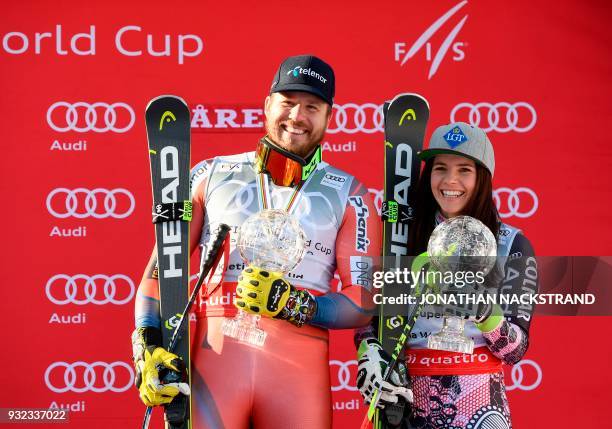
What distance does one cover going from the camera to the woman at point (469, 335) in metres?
3.75

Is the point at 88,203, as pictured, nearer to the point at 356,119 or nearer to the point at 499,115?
the point at 356,119

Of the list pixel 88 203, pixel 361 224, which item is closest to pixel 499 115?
pixel 361 224

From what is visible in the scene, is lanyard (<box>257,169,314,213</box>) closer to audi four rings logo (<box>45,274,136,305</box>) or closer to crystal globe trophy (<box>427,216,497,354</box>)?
crystal globe trophy (<box>427,216,497,354</box>)

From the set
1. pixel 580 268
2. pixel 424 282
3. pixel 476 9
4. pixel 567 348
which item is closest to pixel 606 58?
pixel 476 9

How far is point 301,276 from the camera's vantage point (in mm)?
3871

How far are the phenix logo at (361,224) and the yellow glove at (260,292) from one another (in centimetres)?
57

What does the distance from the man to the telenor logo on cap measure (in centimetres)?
40

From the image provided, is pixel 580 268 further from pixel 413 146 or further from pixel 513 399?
pixel 413 146

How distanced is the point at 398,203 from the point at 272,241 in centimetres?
76

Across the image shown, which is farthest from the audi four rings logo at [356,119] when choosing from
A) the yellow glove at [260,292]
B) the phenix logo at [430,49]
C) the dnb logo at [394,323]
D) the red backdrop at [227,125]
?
the yellow glove at [260,292]

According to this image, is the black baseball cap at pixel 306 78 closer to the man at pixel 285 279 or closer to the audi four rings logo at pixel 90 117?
the man at pixel 285 279

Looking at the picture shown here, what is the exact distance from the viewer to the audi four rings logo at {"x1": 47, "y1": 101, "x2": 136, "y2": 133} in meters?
5.19

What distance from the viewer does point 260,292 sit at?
3422 mm

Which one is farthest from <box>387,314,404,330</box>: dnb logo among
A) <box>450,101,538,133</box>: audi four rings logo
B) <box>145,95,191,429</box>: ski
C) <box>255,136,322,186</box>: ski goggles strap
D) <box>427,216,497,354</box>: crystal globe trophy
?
<box>450,101,538,133</box>: audi four rings logo
